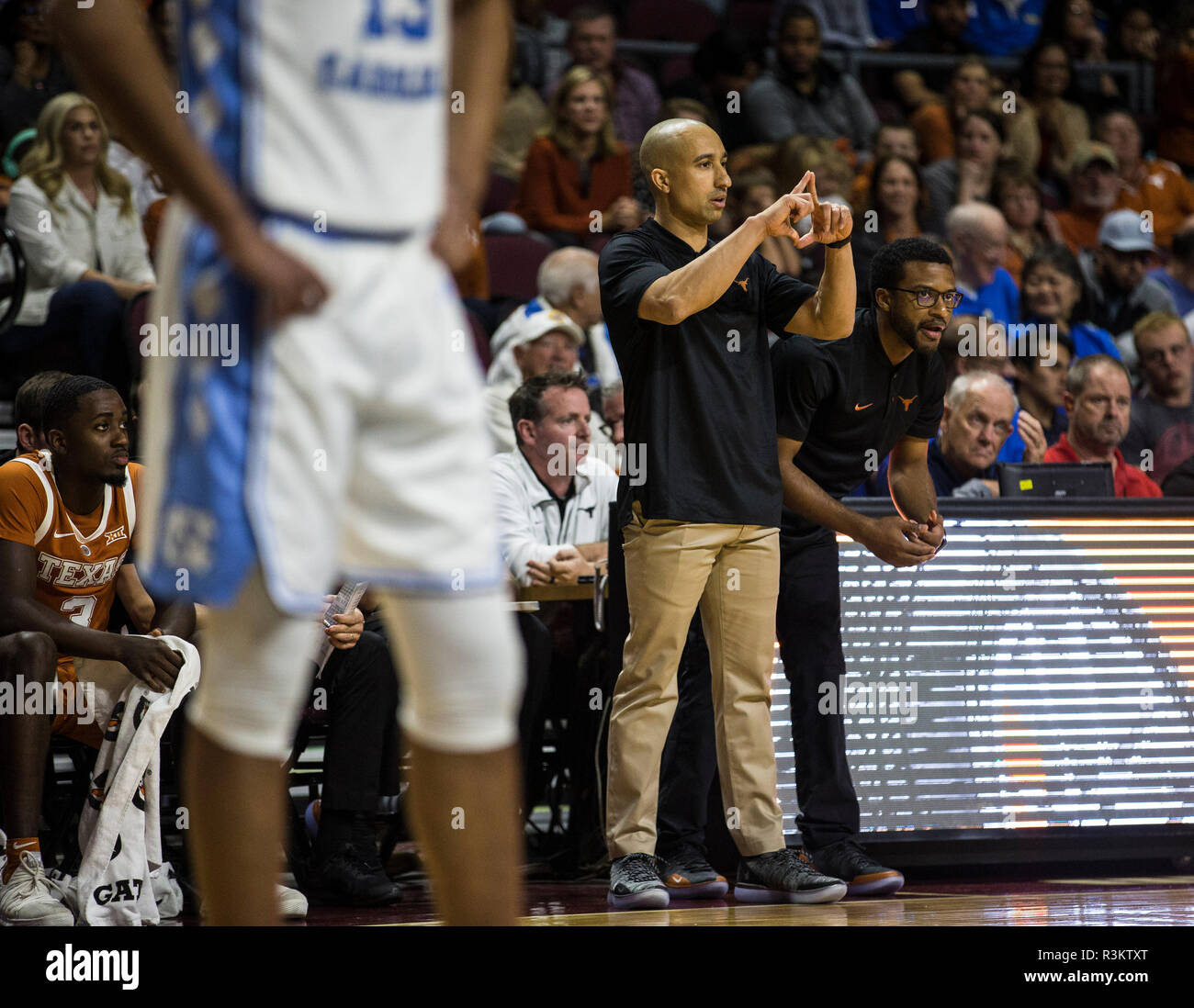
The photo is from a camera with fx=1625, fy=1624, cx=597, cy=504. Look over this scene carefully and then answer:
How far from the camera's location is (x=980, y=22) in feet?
34.7

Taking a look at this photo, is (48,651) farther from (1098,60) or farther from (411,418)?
(1098,60)

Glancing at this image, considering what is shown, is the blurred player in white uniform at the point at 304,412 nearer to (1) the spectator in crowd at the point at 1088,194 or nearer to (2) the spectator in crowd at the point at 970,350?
(2) the spectator in crowd at the point at 970,350

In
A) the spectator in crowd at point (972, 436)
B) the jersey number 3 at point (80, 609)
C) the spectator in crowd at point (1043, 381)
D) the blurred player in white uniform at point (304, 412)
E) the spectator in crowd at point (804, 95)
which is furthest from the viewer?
the spectator in crowd at point (804, 95)

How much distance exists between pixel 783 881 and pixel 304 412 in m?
2.66

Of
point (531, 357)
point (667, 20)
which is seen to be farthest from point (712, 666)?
point (667, 20)

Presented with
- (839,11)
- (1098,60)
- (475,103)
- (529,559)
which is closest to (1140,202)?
(1098,60)

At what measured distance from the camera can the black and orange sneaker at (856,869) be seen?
413cm

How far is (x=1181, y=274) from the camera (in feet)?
27.7

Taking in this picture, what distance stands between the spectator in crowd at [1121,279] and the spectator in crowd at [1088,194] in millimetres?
541

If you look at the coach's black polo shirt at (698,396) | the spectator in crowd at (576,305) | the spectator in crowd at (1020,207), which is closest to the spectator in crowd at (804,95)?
the spectator in crowd at (1020,207)

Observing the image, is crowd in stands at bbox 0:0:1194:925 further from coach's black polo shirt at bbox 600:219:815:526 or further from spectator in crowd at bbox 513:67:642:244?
coach's black polo shirt at bbox 600:219:815:526

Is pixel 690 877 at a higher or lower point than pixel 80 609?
lower

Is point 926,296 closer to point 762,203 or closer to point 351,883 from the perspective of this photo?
point 351,883

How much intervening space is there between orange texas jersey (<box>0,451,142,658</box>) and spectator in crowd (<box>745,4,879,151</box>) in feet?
18.1
